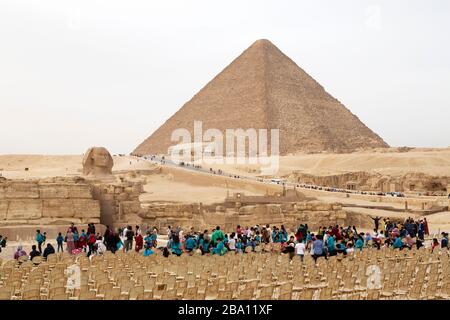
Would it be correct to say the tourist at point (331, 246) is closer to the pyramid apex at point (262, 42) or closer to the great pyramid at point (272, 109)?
the great pyramid at point (272, 109)

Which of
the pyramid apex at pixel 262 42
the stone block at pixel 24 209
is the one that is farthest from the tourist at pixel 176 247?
the pyramid apex at pixel 262 42

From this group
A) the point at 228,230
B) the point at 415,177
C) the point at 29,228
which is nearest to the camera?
the point at 29,228

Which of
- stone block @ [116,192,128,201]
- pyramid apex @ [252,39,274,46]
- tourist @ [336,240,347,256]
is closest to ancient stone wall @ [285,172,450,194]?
stone block @ [116,192,128,201]

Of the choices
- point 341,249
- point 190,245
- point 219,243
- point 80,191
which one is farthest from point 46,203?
point 341,249

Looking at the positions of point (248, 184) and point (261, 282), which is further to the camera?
point (248, 184)

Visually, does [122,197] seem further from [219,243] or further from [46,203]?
[219,243]
